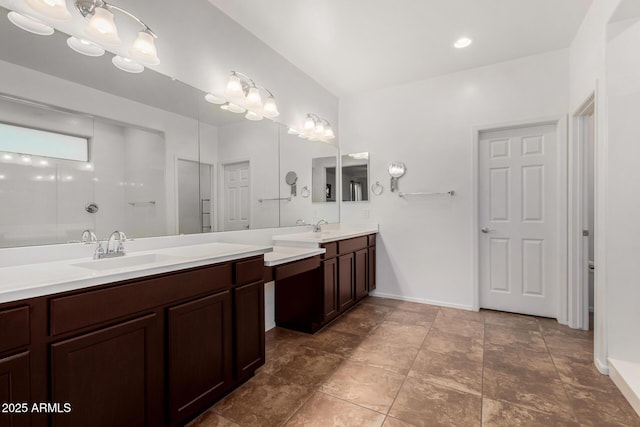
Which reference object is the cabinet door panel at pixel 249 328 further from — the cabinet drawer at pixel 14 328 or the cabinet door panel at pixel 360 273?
the cabinet door panel at pixel 360 273

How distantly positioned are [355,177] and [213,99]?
208 centimetres

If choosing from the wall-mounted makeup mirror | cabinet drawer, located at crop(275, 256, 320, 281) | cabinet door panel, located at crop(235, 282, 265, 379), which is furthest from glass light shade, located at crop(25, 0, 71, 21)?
the wall-mounted makeup mirror

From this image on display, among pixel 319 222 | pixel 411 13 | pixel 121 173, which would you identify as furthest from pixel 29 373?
pixel 411 13

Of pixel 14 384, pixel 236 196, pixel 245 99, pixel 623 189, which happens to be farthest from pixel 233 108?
pixel 623 189

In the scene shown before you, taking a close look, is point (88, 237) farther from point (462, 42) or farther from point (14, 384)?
point (462, 42)

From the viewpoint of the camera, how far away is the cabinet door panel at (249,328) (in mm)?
1722

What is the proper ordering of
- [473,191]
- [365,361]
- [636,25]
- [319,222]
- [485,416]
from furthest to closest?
[319,222]
[473,191]
[365,361]
[636,25]
[485,416]

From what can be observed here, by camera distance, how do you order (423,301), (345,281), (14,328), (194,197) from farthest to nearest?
(423,301) → (345,281) → (194,197) → (14,328)

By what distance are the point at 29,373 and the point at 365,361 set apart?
1829mm

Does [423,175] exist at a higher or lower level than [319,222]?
higher

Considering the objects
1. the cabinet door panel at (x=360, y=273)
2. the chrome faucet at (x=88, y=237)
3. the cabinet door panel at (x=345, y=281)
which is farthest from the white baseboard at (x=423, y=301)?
the chrome faucet at (x=88, y=237)

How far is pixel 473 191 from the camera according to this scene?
312 centimetres

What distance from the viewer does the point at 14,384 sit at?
3.03 feet

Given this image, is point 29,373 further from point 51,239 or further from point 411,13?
point 411,13
